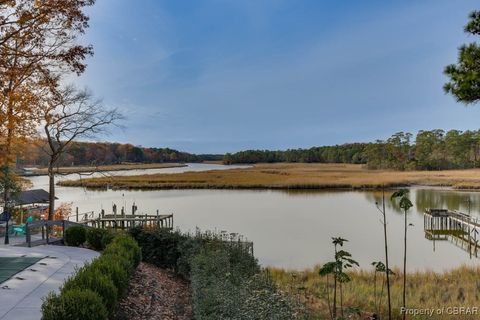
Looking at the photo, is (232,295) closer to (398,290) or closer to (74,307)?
(74,307)

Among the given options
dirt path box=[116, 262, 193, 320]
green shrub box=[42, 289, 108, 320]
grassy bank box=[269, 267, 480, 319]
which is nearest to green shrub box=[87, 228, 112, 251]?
dirt path box=[116, 262, 193, 320]

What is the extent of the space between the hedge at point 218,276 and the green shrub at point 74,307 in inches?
58.7

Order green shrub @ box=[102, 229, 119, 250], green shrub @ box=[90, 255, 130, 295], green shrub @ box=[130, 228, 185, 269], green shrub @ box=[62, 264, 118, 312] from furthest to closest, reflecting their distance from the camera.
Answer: green shrub @ box=[102, 229, 119, 250] → green shrub @ box=[130, 228, 185, 269] → green shrub @ box=[90, 255, 130, 295] → green shrub @ box=[62, 264, 118, 312]

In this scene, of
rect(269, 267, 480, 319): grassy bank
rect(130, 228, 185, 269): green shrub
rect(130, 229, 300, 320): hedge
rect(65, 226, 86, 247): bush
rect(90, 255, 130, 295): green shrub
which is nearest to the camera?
rect(130, 229, 300, 320): hedge

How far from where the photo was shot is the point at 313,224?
84.3ft

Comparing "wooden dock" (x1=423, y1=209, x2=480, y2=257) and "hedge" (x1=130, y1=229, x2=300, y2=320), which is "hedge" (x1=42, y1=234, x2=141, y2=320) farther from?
"wooden dock" (x1=423, y1=209, x2=480, y2=257)

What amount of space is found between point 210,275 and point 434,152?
297ft

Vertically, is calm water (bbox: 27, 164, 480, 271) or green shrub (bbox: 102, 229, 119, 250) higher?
green shrub (bbox: 102, 229, 119, 250)

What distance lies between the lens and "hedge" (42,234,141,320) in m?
5.30

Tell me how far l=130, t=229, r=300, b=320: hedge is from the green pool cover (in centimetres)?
309

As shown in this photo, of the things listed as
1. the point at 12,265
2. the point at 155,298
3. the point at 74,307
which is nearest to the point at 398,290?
the point at 155,298

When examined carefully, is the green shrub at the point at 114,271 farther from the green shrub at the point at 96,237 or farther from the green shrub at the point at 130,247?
the green shrub at the point at 96,237

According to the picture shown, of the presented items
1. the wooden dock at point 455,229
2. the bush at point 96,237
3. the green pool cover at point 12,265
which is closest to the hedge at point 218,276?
the bush at point 96,237

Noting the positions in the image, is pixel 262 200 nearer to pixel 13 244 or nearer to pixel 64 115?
pixel 64 115
